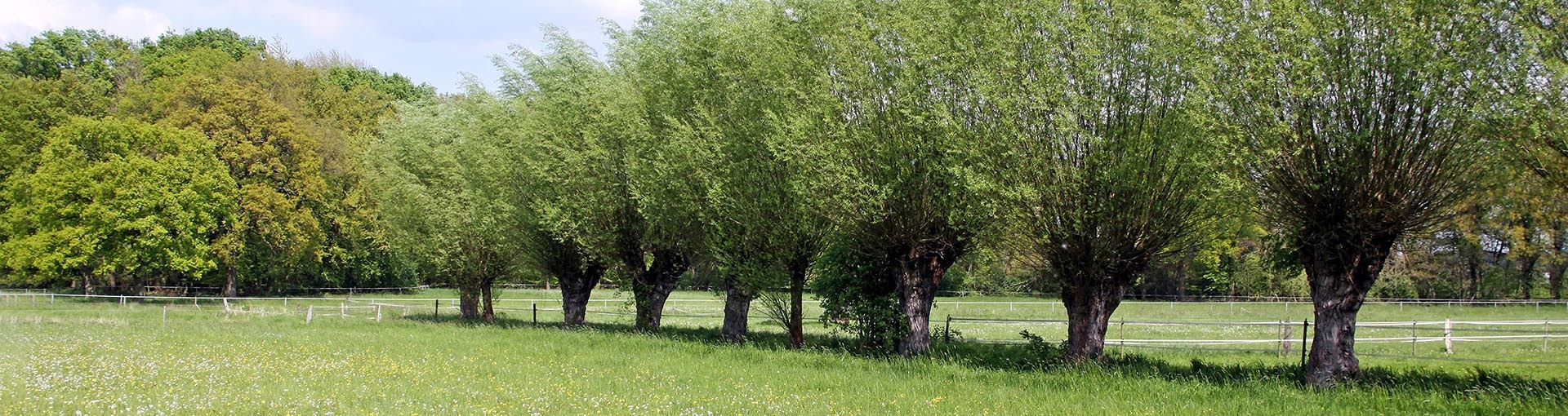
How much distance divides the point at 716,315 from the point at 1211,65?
95.7ft

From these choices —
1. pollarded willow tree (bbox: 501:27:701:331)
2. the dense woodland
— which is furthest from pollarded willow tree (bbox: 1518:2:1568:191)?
pollarded willow tree (bbox: 501:27:701:331)

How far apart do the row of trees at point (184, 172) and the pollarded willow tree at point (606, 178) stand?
26.4 meters

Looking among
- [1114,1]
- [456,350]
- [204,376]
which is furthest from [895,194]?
[204,376]

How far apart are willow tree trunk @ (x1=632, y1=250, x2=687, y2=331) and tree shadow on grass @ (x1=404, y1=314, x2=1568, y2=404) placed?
426cm

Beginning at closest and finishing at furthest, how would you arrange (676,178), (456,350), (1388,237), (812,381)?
(1388,237) → (812,381) → (456,350) → (676,178)

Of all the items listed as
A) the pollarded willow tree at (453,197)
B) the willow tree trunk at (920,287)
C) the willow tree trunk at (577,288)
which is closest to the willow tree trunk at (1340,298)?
the willow tree trunk at (920,287)

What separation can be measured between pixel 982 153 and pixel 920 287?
4.48 m

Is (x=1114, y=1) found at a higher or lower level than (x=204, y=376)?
→ higher

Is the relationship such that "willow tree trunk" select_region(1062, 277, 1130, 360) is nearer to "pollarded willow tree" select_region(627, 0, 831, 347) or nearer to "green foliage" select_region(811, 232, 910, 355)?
"green foliage" select_region(811, 232, 910, 355)

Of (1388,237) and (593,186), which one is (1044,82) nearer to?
(1388,237)

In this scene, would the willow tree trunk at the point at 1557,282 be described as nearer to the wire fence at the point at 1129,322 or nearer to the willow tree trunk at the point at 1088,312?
Answer: the wire fence at the point at 1129,322

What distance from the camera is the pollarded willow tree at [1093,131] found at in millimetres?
15164

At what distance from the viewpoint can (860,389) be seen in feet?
46.4

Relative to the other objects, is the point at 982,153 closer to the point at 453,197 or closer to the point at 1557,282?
the point at 453,197
